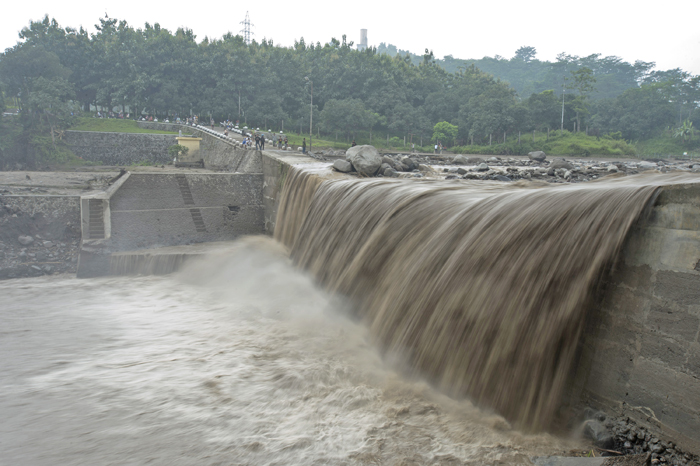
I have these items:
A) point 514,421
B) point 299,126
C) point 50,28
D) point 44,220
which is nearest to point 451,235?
point 514,421

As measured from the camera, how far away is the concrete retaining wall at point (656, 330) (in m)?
3.88

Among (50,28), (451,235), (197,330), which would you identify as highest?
(50,28)

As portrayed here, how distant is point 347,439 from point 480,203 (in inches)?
134

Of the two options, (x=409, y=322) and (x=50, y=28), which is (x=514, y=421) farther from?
(x=50, y=28)

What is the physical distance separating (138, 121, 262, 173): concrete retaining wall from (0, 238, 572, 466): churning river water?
31.7 feet

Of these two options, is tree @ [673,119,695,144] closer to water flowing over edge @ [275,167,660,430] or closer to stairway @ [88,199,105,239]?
water flowing over edge @ [275,167,660,430]

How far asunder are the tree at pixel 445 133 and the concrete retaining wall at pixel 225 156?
26.9 m

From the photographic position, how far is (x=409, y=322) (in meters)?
5.93

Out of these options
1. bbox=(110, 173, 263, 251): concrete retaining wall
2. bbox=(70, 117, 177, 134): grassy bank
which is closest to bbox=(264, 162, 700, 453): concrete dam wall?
bbox=(110, 173, 263, 251): concrete retaining wall

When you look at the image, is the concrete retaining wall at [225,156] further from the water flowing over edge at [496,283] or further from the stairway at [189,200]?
the water flowing over edge at [496,283]

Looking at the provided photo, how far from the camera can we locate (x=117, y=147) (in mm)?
36125

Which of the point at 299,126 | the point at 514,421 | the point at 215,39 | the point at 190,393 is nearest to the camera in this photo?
the point at 514,421

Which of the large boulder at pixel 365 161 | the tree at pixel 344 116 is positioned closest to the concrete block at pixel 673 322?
the large boulder at pixel 365 161

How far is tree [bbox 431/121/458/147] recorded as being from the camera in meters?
51.3
